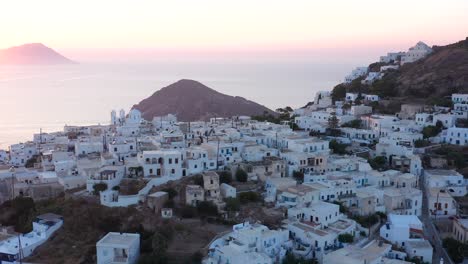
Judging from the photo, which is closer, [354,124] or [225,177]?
[225,177]

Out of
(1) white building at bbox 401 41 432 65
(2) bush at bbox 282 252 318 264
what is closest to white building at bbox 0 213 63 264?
(2) bush at bbox 282 252 318 264

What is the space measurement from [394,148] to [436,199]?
5.89 m

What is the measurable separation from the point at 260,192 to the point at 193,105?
49942 mm

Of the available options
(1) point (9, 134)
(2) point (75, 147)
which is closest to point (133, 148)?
(2) point (75, 147)

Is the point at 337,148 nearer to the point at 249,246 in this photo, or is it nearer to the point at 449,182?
the point at 449,182

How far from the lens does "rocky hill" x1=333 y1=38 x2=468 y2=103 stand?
40.3 meters

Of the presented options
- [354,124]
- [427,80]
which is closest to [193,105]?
[427,80]

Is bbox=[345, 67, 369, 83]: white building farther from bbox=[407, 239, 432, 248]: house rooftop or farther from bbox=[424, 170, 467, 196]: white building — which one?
bbox=[407, 239, 432, 248]: house rooftop

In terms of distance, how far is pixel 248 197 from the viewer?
22359mm

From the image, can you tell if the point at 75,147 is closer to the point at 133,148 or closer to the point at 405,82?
the point at 133,148

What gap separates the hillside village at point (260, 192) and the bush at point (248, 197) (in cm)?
4

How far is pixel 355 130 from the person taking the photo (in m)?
32.9

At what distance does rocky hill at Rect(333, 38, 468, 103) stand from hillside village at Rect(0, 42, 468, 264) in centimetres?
819

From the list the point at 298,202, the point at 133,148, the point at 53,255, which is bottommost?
the point at 53,255
